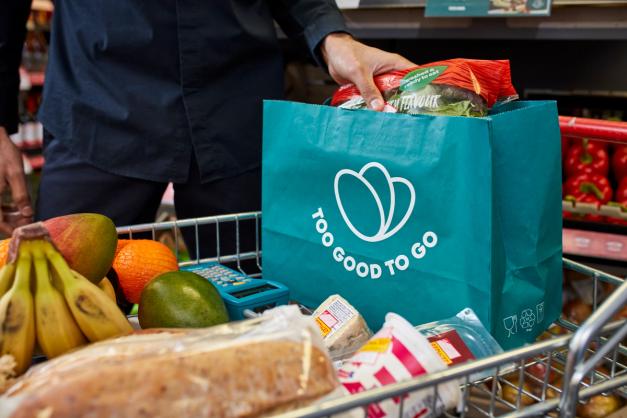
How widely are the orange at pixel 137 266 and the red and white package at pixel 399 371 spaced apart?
392 mm

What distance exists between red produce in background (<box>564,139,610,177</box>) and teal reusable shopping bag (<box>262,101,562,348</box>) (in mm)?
1213

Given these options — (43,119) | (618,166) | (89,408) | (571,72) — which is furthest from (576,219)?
(89,408)

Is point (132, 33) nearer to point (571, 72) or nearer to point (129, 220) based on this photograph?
point (129, 220)

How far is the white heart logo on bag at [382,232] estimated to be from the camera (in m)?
0.88

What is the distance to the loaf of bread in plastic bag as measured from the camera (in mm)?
528

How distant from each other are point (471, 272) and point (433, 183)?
4.7 inches

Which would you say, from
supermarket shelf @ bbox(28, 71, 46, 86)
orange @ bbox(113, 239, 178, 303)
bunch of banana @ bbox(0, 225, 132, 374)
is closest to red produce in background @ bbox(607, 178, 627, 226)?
orange @ bbox(113, 239, 178, 303)

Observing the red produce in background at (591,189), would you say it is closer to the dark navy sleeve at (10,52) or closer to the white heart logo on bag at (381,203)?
the white heart logo on bag at (381,203)

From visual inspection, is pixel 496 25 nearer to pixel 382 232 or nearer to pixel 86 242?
pixel 382 232

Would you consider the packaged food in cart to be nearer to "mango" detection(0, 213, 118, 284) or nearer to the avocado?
the avocado

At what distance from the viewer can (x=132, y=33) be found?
1348mm

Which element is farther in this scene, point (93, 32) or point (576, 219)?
point (576, 219)

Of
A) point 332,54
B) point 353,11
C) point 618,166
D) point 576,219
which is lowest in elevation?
point 576,219

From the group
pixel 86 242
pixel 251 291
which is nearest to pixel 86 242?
pixel 86 242
